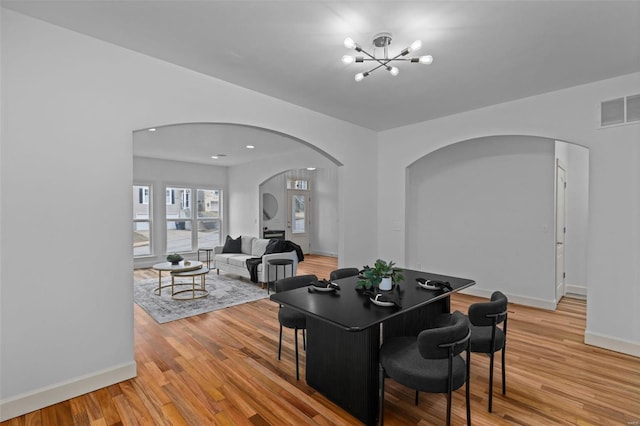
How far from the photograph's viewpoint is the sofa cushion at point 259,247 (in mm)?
6602

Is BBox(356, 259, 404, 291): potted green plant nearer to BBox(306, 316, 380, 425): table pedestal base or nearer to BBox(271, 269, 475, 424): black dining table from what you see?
BBox(271, 269, 475, 424): black dining table

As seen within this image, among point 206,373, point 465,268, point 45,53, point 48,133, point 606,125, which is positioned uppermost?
point 45,53

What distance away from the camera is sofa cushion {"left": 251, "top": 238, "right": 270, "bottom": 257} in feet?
21.7

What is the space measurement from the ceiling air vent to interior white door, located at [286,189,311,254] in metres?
8.19

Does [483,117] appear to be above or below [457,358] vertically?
above

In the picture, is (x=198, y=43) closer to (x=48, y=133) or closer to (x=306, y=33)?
(x=306, y=33)

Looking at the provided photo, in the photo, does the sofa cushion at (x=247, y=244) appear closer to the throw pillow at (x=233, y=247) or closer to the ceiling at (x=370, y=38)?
the throw pillow at (x=233, y=247)

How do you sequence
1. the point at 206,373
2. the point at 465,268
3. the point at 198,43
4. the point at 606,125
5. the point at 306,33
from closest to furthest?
the point at 306,33 → the point at 198,43 → the point at 206,373 → the point at 606,125 → the point at 465,268

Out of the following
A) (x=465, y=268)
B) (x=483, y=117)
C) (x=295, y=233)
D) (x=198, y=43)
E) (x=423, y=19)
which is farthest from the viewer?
(x=295, y=233)

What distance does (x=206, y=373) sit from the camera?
279cm

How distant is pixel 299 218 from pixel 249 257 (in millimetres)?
4253

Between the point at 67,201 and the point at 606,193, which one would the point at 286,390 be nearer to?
the point at 67,201

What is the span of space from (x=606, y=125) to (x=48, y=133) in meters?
5.26

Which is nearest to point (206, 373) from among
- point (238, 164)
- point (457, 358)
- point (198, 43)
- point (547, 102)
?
point (457, 358)
